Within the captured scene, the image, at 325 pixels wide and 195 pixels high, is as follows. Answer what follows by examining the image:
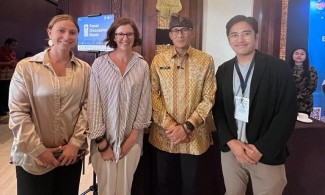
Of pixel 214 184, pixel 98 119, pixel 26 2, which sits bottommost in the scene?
pixel 214 184

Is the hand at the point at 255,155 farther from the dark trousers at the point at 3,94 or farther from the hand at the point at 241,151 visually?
the dark trousers at the point at 3,94

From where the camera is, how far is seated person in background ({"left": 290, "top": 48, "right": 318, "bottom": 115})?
133 inches

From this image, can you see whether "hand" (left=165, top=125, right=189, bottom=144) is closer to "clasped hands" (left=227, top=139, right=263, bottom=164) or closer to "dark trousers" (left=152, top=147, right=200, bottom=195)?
"dark trousers" (left=152, top=147, right=200, bottom=195)

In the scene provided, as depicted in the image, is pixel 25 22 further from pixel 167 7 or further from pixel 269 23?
pixel 269 23

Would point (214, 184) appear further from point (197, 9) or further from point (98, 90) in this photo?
point (197, 9)

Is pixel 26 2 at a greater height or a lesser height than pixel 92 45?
greater

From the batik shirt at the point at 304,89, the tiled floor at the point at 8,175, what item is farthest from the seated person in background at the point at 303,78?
the tiled floor at the point at 8,175

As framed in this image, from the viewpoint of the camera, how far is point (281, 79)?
1.45 meters

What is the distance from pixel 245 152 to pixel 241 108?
0.24m

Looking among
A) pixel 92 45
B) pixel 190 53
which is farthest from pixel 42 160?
pixel 92 45

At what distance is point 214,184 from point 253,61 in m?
1.02

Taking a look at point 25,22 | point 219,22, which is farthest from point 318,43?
point 25,22

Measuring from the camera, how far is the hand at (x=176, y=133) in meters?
1.65

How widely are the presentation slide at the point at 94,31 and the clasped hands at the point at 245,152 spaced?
78.2 inches
